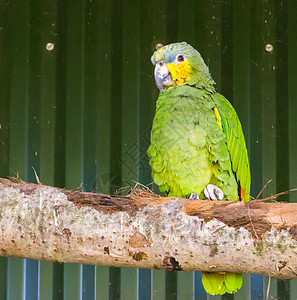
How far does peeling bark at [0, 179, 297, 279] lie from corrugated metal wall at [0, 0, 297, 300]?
1.74 m

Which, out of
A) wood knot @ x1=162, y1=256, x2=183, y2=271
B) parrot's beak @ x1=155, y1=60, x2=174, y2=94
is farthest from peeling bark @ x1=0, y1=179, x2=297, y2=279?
parrot's beak @ x1=155, y1=60, x2=174, y2=94

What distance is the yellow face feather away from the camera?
9.18 ft

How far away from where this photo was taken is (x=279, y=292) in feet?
11.0

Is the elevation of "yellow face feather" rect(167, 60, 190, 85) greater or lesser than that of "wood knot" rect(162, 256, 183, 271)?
greater

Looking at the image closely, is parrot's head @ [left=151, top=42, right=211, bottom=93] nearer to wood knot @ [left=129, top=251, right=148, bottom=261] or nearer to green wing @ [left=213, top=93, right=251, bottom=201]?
green wing @ [left=213, top=93, right=251, bottom=201]

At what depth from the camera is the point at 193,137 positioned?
8.64 ft

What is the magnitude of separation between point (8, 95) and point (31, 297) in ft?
5.46

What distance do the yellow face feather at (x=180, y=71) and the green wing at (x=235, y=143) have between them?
0.76ft

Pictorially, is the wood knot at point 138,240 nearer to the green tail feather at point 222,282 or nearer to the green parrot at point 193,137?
the green tail feather at point 222,282

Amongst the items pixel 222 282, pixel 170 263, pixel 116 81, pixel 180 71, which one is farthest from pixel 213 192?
pixel 116 81

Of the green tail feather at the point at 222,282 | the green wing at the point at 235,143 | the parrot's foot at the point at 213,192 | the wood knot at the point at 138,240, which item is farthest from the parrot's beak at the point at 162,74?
the wood knot at the point at 138,240

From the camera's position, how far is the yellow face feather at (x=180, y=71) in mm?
2797

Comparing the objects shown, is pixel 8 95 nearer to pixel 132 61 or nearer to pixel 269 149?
pixel 132 61

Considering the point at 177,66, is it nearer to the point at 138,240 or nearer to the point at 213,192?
the point at 213,192
